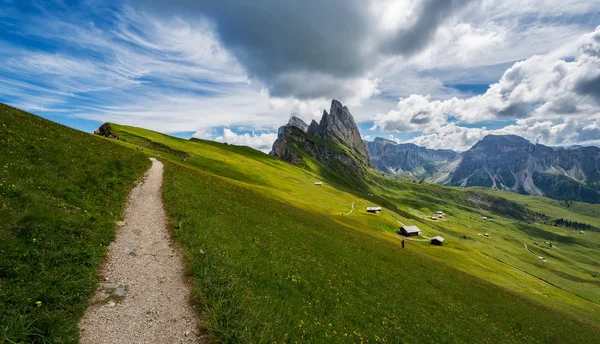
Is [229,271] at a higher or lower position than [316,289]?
higher

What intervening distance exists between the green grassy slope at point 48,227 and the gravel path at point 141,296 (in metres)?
0.68

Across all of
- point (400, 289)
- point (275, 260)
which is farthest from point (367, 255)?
point (275, 260)

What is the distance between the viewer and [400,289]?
28.5 metres

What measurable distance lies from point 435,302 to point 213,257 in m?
25.3

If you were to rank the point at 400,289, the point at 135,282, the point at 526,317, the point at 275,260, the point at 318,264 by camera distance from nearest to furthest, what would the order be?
the point at 135,282, the point at 275,260, the point at 318,264, the point at 400,289, the point at 526,317

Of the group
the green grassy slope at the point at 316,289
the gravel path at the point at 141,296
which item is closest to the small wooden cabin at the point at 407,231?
the green grassy slope at the point at 316,289

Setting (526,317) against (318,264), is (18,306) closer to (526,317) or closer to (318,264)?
(318,264)

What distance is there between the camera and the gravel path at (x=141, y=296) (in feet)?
35.0

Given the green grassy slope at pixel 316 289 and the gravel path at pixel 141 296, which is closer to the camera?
the gravel path at pixel 141 296

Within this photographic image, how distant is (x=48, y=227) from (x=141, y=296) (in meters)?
6.71

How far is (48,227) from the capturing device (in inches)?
556

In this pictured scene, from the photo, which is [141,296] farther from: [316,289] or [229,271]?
[316,289]

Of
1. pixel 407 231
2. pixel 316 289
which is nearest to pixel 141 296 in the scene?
pixel 316 289

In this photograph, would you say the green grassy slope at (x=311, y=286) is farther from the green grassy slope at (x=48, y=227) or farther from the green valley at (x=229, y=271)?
the green grassy slope at (x=48, y=227)
